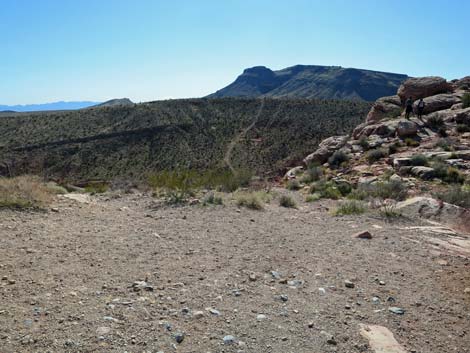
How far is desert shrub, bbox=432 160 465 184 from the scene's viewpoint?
539 inches

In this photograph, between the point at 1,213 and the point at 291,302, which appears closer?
the point at 291,302

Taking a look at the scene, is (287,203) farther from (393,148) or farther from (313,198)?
(393,148)

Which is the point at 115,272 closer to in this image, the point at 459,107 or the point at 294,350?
the point at 294,350

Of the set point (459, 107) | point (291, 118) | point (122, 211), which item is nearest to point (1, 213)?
point (122, 211)

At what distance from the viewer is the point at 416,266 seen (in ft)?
20.2

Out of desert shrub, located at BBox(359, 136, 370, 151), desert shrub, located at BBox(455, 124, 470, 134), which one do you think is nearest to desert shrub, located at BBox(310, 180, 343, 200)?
desert shrub, located at BBox(359, 136, 370, 151)

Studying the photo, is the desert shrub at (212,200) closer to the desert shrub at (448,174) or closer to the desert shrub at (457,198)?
the desert shrub at (457,198)

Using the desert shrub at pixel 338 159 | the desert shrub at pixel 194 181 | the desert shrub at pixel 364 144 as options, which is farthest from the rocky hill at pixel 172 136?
the desert shrub at pixel 194 181

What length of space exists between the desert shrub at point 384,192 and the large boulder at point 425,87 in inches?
601

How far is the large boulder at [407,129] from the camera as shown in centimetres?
1956

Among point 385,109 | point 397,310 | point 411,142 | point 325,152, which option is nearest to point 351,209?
point 397,310

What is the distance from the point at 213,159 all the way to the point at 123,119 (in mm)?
19460

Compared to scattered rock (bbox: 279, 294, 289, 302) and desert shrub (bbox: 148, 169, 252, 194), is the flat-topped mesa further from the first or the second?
→ scattered rock (bbox: 279, 294, 289, 302)

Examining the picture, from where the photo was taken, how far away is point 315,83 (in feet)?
470
